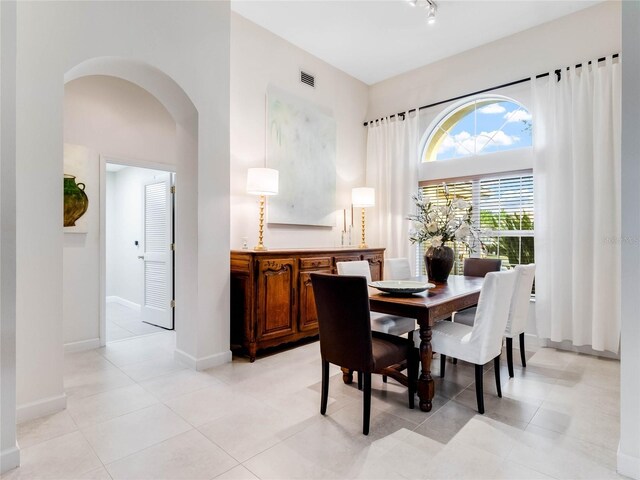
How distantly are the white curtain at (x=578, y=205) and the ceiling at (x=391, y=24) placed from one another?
2.54 ft

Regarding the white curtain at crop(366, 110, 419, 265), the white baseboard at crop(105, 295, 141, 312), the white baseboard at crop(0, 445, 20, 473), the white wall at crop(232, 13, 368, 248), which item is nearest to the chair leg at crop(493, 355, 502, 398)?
the white curtain at crop(366, 110, 419, 265)

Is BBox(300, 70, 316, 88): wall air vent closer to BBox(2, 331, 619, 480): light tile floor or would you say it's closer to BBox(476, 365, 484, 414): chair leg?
BBox(2, 331, 619, 480): light tile floor

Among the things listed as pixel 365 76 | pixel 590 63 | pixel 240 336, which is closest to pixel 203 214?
pixel 240 336

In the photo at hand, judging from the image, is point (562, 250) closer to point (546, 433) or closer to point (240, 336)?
point (546, 433)

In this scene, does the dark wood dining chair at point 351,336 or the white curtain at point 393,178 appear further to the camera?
the white curtain at point 393,178

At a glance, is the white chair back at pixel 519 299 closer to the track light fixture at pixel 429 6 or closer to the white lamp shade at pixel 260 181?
the white lamp shade at pixel 260 181

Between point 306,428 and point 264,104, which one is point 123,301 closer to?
point 264,104

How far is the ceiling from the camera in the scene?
11.9 ft

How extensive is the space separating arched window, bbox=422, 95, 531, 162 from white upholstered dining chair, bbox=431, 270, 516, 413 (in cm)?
255

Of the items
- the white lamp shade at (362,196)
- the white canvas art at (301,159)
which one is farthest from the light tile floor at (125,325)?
the white lamp shade at (362,196)

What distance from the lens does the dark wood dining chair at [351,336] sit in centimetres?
203

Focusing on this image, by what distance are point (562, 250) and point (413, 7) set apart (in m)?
2.92

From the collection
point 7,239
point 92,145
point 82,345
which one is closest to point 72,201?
point 92,145

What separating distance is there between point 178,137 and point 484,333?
3.00 meters
